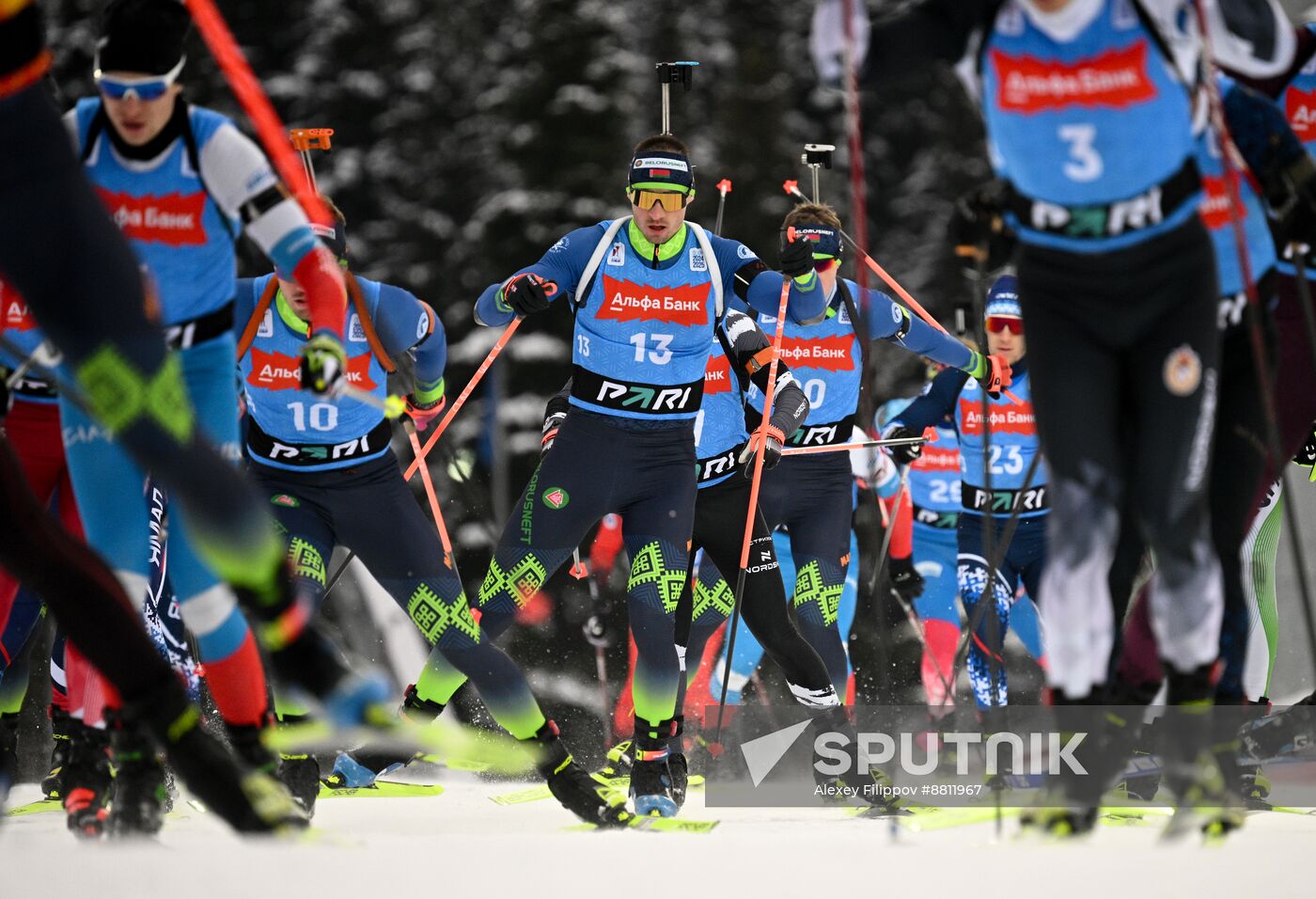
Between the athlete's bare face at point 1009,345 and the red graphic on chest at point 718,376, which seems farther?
the red graphic on chest at point 718,376

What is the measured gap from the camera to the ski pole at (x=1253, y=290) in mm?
3559

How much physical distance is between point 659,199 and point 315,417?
148cm

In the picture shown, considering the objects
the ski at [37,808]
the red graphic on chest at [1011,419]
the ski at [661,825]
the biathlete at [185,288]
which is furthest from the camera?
the red graphic on chest at [1011,419]

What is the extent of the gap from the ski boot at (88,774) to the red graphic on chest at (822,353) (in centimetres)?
362

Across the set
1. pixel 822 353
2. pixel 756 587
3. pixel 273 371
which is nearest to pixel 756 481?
pixel 756 587

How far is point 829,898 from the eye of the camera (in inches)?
133

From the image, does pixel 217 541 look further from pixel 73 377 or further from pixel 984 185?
pixel 984 185

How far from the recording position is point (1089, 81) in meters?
3.48

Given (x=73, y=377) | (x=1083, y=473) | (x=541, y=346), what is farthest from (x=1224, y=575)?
(x=541, y=346)

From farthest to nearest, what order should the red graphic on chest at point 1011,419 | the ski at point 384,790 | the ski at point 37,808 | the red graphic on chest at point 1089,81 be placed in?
the red graphic on chest at point 1011,419 < the ski at point 384,790 < the ski at point 37,808 < the red graphic on chest at point 1089,81

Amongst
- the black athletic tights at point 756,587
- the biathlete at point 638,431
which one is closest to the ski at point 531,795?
the black athletic tights at point 756,587

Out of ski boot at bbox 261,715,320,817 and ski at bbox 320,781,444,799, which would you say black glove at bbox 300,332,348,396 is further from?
ski at bbox 320,781,444,799

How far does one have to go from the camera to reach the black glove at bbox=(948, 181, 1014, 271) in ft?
12.4

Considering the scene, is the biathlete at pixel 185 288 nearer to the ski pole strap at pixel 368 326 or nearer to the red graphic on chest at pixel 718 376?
Result: the ski pole strap at pixel 368 326
